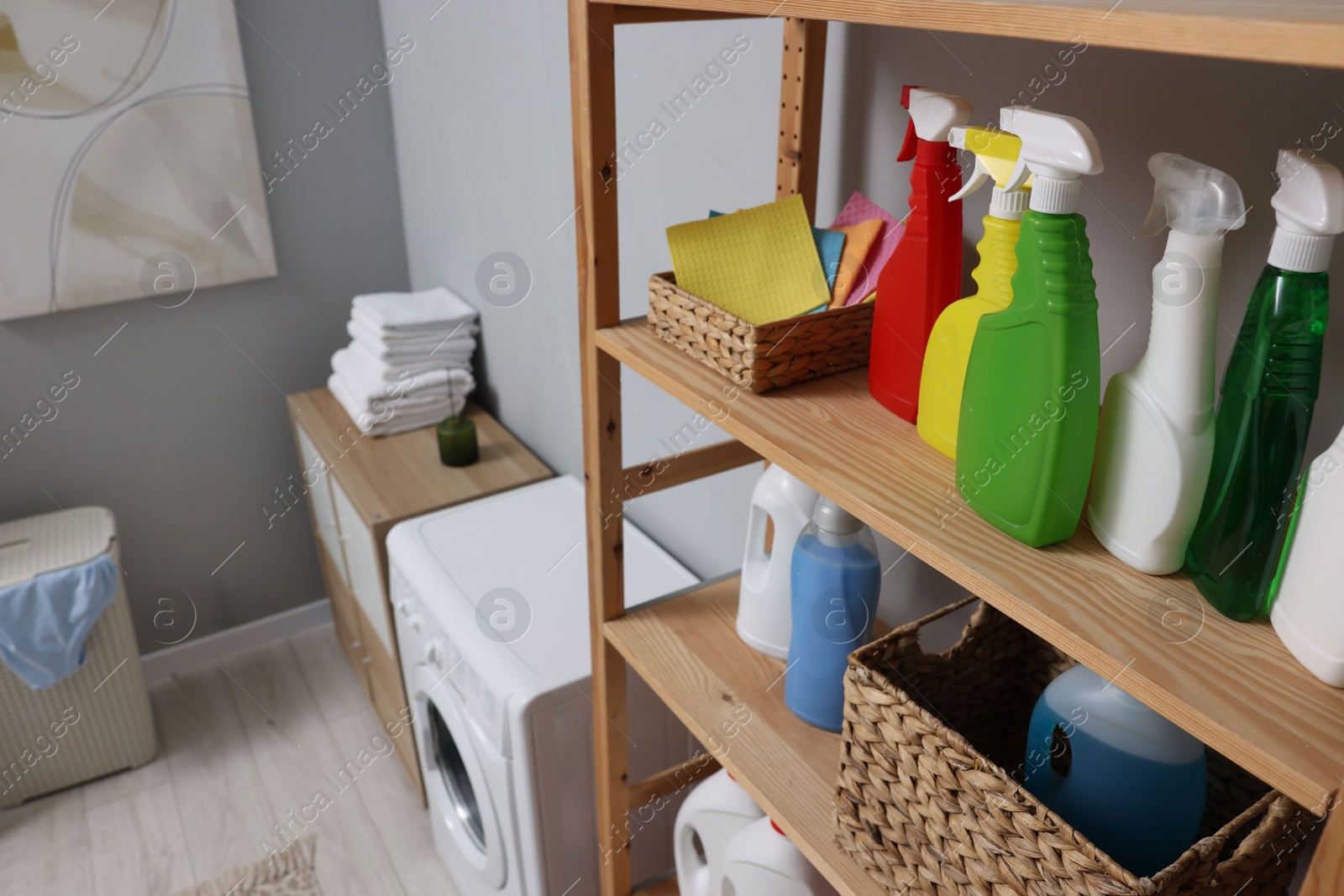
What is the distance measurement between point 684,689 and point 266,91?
2049 mm

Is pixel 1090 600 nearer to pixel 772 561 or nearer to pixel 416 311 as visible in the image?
pixel 772 561

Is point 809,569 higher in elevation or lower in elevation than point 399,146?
lower

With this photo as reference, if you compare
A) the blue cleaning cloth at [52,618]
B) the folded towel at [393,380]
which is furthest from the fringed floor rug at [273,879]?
the folded towel at [393,380]

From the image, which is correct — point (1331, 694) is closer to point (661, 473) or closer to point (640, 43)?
point (661, 473)

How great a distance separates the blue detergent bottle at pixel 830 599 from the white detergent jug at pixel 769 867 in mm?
174

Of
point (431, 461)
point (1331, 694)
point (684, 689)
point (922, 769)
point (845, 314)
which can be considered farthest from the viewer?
point (431, 461)

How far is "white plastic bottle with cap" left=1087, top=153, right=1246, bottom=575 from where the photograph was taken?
0.53m

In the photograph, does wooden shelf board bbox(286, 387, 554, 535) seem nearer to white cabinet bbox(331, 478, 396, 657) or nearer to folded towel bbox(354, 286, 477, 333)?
white cabinet bbox(331, 478, 396, 657)

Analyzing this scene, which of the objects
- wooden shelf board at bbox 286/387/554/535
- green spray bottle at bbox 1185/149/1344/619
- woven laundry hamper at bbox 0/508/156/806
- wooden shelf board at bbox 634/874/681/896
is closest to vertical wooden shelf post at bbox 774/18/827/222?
green spray bottle at bbox 1185/149/1344/619

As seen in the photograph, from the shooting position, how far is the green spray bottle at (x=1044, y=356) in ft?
1.87

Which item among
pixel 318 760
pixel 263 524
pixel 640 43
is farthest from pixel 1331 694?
pixel 263 524

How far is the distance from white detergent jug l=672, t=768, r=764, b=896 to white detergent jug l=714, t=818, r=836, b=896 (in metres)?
0.04

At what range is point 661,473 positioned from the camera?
1115 millimetres

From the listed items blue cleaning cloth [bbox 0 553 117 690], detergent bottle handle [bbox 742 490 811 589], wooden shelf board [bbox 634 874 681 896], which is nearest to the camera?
detergent bottle handle [bbox 742 490 811 589]
